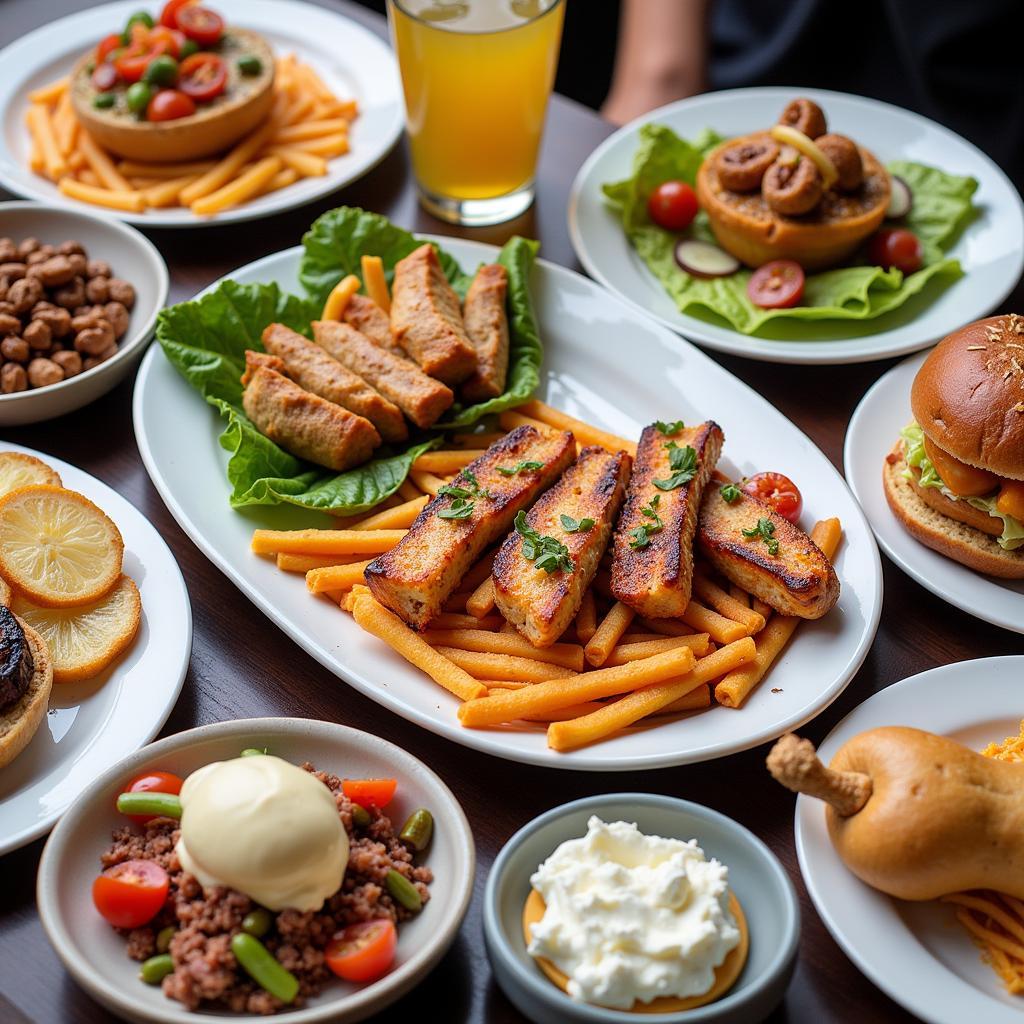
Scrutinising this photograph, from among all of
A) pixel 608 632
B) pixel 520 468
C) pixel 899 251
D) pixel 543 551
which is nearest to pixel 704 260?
pixel 899 251

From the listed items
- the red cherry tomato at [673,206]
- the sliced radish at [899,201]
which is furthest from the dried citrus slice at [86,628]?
the sliced radish at [899,201]

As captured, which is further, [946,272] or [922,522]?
[946,272]

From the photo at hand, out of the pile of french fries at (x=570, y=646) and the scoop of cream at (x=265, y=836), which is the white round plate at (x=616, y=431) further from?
the scoop of cream at (x=265, y=836)

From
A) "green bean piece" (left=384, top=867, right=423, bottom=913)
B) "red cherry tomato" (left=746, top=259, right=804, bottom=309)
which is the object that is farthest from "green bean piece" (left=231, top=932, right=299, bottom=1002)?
"red cherry tomato" (left=746, top=259, right=804, bottom=309)

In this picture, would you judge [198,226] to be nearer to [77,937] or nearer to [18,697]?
[18,697]

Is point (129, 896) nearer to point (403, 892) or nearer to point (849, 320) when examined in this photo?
point (403, 892)

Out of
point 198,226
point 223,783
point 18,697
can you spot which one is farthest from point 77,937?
point 198,226
